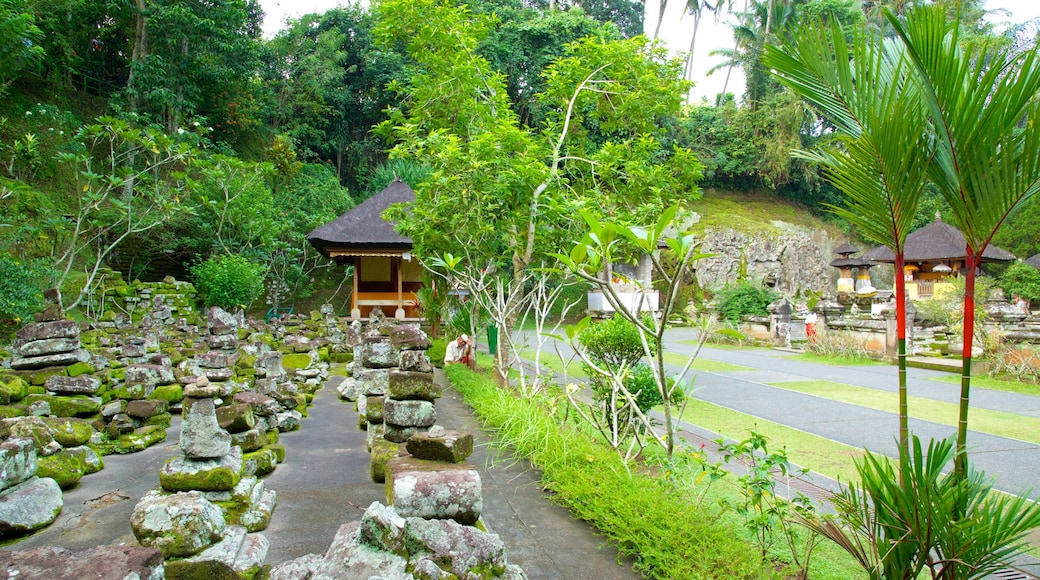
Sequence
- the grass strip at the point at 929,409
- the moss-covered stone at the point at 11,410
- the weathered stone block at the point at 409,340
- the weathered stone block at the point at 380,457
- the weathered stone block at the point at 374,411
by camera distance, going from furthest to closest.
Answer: the grass strip at the point at 929,409
the weathered stone block at the point at 374,411
the moss-covered stone at the point at 11,410
the weathered stone block at the point at 409,340
the weathered stone block at the point at 380,457

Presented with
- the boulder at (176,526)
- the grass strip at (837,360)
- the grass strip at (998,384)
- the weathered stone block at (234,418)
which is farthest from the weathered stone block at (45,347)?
the grass strip at (837,360)

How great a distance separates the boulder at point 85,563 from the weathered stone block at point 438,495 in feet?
3.16

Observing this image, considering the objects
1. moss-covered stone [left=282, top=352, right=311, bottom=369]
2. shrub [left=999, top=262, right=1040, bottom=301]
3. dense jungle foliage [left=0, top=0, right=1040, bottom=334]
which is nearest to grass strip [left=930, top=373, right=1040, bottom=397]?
dense jungle foliage [left=0, top=0, right=1040, bottom=334]

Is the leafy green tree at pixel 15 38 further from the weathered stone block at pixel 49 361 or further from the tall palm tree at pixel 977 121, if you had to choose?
the tall palm tree at pixel 977 121

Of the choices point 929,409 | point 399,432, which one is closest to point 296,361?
point 399,432

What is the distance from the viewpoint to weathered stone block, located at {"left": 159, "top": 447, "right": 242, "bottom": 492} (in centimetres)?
323

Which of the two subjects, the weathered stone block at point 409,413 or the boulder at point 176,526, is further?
the weathered stone block at point 409,413

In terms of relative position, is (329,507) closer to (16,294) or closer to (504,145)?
(504,145)

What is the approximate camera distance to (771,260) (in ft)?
86.7

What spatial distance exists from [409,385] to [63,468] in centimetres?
235

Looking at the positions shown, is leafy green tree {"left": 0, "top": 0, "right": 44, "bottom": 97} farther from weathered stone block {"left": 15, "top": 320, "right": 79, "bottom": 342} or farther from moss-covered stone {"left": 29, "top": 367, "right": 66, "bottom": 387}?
moss-covered stone {"left": 29, "top": 367, "right": 66, "bottom": 387}

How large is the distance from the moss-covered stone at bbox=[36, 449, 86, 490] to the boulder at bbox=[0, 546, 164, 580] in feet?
6.78

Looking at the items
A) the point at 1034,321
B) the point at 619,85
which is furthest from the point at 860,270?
the point at 619,85

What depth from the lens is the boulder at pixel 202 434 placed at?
3.30 metres
